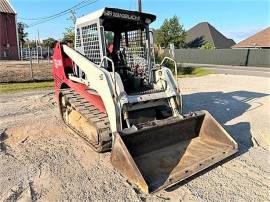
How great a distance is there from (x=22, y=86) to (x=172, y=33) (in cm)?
3479

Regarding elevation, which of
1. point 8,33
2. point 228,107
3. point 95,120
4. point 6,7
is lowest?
point 228,107

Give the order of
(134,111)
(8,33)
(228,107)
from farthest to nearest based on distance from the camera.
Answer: (8,33) < (228,107) < (134,111)

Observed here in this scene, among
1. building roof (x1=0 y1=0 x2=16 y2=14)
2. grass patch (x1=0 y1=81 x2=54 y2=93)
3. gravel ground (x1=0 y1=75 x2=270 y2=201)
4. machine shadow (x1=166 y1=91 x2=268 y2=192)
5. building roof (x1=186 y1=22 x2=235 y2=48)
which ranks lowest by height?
gravel ground (x1=0 y1=75 x2=270 y2=201)

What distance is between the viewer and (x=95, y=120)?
17.6ft

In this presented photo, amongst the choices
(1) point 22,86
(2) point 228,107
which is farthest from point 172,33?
(2) point 228,107

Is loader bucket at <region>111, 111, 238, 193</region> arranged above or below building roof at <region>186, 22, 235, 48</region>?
below

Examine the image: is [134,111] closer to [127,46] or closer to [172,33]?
[127,46]

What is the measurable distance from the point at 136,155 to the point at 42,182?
1434mm

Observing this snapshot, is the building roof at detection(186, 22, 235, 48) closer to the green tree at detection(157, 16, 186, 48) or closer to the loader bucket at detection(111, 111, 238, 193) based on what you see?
the green tree at detection(157, 16, 186, 48)

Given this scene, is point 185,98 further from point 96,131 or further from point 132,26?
point 96,131

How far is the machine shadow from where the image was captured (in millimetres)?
6053

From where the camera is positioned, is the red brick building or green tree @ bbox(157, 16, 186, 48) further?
green tree @ bbox(157, 16, 186, 48)

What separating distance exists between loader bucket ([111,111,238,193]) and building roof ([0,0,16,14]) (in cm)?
3489

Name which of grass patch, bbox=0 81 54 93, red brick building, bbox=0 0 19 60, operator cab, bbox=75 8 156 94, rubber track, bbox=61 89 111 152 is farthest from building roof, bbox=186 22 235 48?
rubber track, bbox=61 89 111 152
